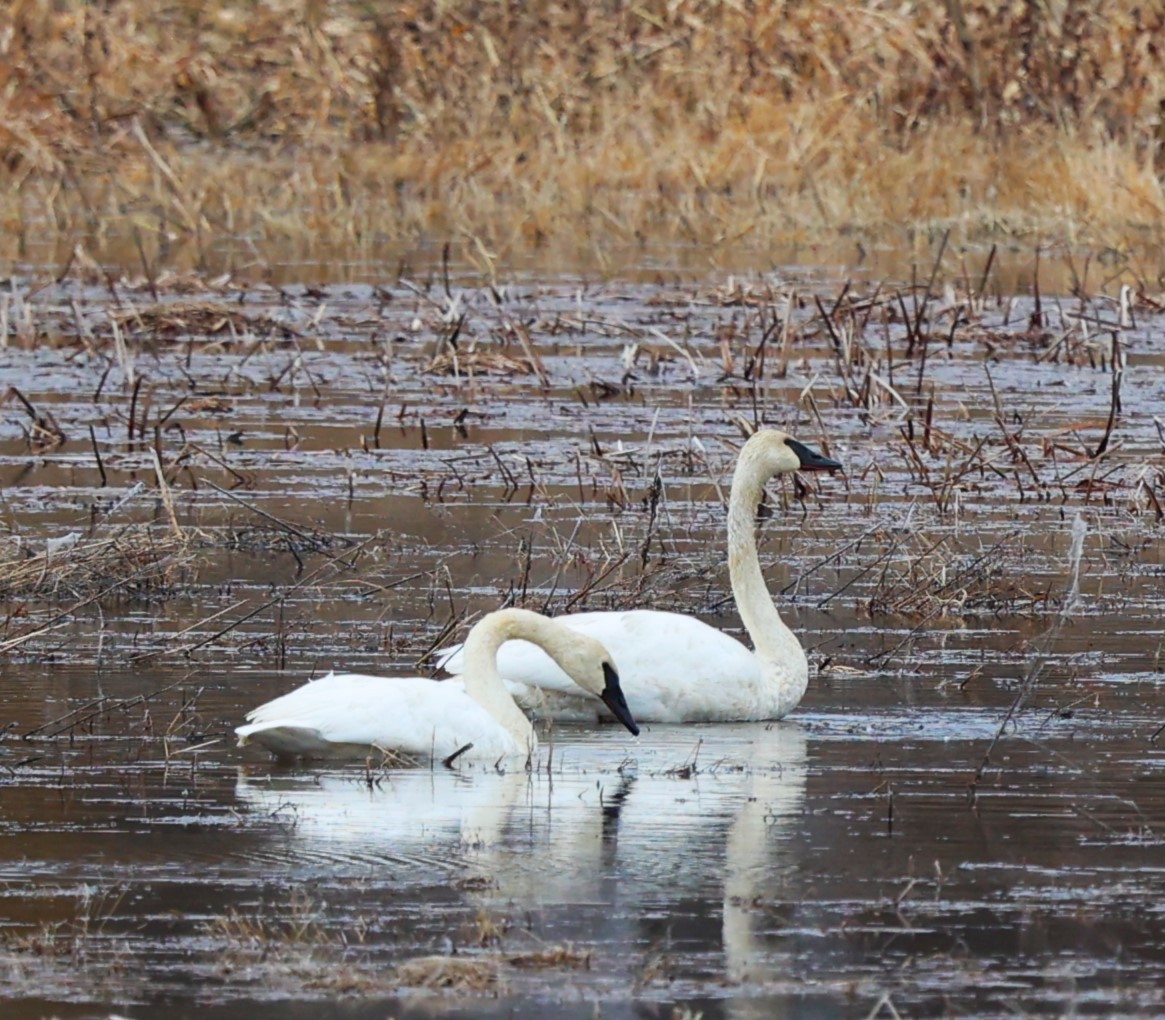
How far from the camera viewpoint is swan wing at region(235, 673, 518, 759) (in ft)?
23.7

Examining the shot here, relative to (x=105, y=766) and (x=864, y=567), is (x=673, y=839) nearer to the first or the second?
(x=105, y=766)

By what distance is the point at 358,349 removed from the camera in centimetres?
1656

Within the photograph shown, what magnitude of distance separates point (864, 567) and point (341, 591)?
1.91m

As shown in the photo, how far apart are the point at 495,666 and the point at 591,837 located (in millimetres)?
1231

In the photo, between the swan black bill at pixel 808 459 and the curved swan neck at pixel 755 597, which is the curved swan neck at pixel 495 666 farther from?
the swan black bill at pixel 808 459

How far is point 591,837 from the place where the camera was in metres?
6.49

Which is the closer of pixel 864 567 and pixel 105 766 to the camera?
pixel 105 766

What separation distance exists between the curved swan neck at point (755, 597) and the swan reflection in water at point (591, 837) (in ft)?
1.38

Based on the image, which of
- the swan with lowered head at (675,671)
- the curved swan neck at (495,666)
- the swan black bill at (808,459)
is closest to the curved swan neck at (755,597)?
the swan with lowered head at (675,671)

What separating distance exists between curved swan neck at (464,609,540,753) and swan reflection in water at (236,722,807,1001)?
0.45 feet

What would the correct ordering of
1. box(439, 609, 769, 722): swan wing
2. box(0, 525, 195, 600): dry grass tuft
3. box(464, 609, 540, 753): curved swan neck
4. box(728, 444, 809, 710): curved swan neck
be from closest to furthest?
box(464, 609, 540, 753): curved swan neck < box(439, 609, 769, 722): swan wing < box(728, 444, 809, 710): curved swan neck < box(0, 525, 195, 600): dry grass tuft

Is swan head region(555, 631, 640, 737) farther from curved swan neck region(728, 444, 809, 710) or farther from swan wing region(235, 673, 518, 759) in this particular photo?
curved swan neck region(728, 444, 809, 710)

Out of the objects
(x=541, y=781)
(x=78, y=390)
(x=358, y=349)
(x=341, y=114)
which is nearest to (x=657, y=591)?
(x=541, y=781)

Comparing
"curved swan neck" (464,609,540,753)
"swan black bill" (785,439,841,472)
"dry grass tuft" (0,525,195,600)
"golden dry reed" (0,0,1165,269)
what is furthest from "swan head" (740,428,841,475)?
"golden dry reed" (0,0,1165,269)
